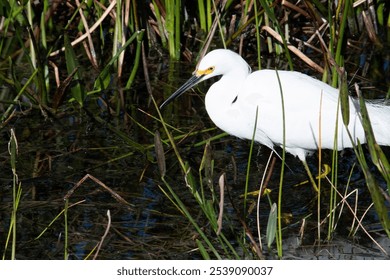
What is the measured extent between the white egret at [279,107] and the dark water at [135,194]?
248mm

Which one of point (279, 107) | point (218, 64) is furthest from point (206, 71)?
point (279, 107)

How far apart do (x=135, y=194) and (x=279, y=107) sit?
0.96 meters

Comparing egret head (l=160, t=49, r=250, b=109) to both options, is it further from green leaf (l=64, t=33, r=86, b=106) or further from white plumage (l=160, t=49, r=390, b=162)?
green leaf (l=64, t=33, r=86, b=106)

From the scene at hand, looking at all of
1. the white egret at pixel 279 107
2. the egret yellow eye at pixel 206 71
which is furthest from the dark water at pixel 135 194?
the egret yellow eye at pixel 206 71

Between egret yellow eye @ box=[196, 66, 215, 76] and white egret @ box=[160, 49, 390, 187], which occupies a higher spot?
egret yellow eye @ box=[196, 66, 215, 76]

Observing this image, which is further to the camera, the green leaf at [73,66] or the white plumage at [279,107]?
the green leaf at [73,66]

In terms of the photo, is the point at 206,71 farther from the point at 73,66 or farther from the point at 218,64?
the point at 73,66

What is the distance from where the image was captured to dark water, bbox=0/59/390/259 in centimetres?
412

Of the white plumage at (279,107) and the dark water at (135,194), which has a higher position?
the white plumage at (279,107)

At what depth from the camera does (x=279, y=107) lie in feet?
15.3

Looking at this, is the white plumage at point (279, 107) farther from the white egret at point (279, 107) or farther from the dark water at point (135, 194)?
the dark water at point (135, 194)

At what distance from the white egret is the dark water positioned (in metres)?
0.25

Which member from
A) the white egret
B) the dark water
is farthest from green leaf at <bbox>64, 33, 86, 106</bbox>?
the white egret

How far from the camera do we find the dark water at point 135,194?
162 inches
